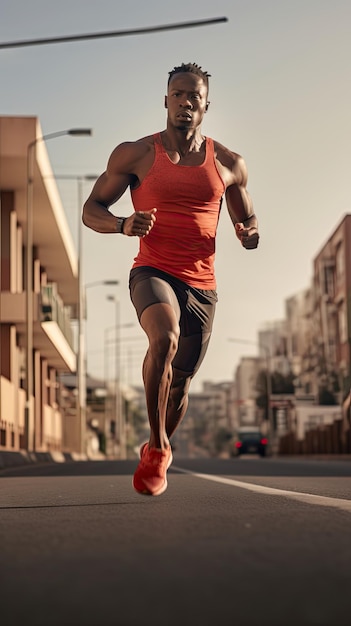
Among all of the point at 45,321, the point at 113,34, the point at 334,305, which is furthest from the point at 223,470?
the point at 334,305

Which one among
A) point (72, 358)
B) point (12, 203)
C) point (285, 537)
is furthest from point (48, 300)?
point (285, 537)

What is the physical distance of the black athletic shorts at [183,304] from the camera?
7.48 m

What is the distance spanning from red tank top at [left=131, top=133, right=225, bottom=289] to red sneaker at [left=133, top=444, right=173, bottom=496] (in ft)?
3.92

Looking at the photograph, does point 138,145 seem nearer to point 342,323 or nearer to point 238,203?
point 238,203

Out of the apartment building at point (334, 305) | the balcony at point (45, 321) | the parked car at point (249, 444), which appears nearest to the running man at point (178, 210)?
the balcony at point (45, 321)

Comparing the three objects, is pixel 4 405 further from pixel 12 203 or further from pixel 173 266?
pixel 173 266

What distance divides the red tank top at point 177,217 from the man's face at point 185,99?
0.21 m

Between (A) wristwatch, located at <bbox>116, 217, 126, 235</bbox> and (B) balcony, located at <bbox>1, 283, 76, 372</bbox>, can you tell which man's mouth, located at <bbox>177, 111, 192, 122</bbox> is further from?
(B) balcony, located at <bbox>1, 283, 76, 372</bbox>

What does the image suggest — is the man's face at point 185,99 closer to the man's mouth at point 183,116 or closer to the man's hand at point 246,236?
the man's mouth at point 183,116

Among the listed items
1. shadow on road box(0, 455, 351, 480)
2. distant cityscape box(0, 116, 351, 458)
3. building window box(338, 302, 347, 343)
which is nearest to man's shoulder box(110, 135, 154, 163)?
shadow on road box(0, 455, 351, 480)

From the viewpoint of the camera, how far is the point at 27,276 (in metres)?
37.7

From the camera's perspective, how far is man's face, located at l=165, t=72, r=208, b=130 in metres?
7.82

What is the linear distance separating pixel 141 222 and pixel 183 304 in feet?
2.55

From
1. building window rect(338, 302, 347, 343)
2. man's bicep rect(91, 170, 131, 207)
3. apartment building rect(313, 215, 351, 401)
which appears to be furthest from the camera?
building window rect(338, 302, 347, 343)
